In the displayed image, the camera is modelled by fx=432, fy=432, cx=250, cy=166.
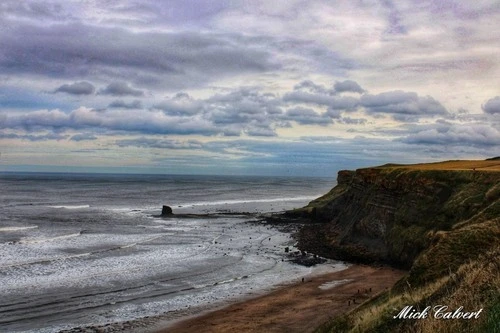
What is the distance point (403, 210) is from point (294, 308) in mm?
17980

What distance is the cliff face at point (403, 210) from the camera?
112 feet

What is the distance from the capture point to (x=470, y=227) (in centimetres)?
1827

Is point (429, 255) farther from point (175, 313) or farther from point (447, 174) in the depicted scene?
point (447, 174)

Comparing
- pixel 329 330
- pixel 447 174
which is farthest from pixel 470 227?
pixel 447 174

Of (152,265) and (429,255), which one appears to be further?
(152,265)

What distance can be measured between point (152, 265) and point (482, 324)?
114 feet

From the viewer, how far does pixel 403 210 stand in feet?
134

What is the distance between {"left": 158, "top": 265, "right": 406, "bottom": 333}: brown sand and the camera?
2472 centimetres

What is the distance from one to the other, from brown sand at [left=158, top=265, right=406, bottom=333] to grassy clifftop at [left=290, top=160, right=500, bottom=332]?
17.7 feet
